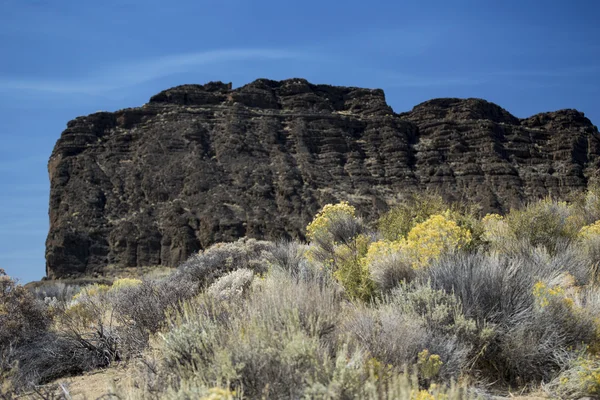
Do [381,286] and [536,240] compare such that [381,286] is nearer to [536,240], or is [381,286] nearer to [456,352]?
[456,352]

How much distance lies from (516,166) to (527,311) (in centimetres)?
6546

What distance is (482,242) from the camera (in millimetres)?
7969

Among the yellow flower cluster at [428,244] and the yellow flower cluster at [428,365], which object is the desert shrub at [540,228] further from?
the yellow flower cluster at [428,365]

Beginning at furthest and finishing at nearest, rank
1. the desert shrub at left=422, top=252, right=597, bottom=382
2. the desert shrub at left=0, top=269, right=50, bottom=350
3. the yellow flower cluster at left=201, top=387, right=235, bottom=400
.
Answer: the desert shrub at left=0, top=269, right=50, bottom=350, the desert shrub at left=422, top=252, right=597, bottom=382, the yellow flower cluster at left=201, top=387, right=235, bottom=400

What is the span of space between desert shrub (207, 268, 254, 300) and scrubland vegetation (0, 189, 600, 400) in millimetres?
35

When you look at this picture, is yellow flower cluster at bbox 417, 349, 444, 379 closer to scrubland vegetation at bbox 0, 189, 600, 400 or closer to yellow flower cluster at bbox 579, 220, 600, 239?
scrubland vegetation at bbox 0, 189, 600, 400

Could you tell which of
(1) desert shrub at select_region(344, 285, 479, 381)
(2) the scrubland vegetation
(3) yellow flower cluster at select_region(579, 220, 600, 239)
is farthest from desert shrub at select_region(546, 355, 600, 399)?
(3) yellow flower cluster at select_region(579, 220, 600, 239)

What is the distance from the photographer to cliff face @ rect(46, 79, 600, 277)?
2147 inches

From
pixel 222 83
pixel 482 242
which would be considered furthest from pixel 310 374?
pixel 222 83

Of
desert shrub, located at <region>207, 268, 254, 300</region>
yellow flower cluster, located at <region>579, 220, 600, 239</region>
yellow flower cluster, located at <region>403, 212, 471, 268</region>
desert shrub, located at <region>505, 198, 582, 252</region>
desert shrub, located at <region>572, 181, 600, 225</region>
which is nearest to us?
yellow flower cluster, located at <region>403, 212, 471, 268</region>

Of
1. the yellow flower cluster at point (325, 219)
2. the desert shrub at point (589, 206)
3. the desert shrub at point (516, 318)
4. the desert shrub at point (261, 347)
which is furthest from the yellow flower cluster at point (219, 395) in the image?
the desert shrub at point (589, 206)

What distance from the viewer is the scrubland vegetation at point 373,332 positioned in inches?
146

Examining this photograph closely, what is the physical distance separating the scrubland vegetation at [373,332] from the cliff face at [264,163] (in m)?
44.2

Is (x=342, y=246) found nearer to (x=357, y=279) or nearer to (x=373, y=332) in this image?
(x=357, y=279)
